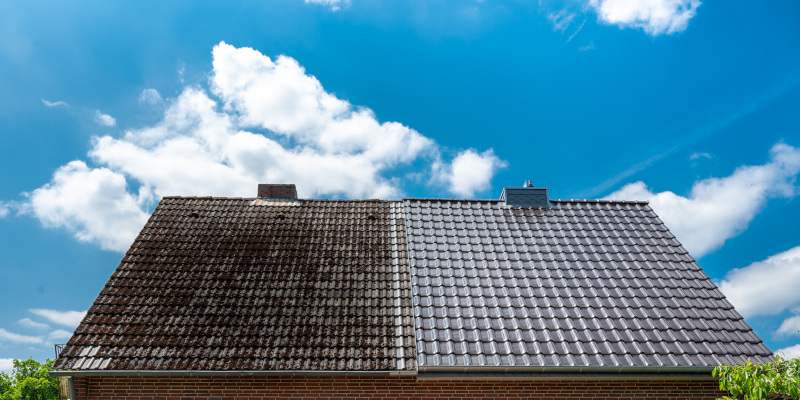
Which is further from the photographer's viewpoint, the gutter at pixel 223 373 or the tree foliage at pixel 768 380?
the gutter at pixel 223 373

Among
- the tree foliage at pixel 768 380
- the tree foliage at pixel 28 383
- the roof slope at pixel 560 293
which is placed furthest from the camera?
the tree foliage at pixel 28 383

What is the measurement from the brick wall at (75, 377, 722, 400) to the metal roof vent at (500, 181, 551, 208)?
17.1 ft

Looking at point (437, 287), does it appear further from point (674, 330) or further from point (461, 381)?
point (674, 330)

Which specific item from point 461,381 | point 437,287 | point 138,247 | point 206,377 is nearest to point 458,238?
point 437,287

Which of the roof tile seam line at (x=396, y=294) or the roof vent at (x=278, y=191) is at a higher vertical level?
the roof vent at (x=278, y=191)

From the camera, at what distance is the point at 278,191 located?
11.9 metres

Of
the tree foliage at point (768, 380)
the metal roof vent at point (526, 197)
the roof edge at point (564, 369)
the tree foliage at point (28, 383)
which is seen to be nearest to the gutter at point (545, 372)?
the roof edge at point (564, 369)

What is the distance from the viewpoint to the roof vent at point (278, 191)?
11.9 m

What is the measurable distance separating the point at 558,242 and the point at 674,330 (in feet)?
9.46

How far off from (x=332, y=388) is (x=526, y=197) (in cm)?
695

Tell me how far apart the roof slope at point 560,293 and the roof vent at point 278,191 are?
3.01 metres

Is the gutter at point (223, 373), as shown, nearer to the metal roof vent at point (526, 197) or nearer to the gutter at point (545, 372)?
the gutter at point (545, 372)

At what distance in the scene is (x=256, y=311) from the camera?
8.06 m

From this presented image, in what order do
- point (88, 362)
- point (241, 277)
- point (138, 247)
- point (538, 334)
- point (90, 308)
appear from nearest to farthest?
point (88, 362) → point (538, 334) → point (90, 308) → point (241, 277) → point (138, 247)
